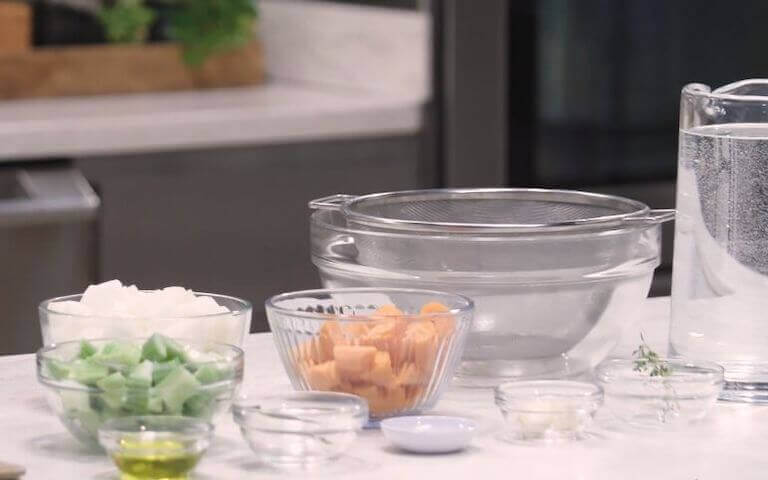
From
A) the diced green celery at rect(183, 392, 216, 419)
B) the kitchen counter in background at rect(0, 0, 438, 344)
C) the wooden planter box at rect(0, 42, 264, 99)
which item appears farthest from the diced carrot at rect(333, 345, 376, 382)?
the wooden planter box at rect(0, 42, 264, 99)

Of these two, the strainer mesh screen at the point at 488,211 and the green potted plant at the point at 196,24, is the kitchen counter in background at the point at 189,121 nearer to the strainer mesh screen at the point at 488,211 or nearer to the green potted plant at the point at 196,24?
the green potted plant at the point at 196,24

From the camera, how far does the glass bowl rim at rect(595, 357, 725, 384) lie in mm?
1136

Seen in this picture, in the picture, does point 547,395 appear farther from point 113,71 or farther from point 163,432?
point 113,71

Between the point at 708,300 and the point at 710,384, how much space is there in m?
0.09

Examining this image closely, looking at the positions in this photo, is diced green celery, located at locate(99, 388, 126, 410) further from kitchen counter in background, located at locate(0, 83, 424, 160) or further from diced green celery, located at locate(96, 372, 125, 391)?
kitchen counter in background, located at locate(0, 83, 424, 160)

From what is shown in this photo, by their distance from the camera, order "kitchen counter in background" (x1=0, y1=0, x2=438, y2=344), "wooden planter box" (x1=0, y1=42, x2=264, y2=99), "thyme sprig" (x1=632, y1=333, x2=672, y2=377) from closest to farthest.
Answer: "thyme sprig" (x1=632, y1=333, x2=672, y2=377)
"kitchen counter in background" (x1=0, y1=0, x2=438, y2=344)
"wooden planter box" (x1=0, y1=42, x2=264, y2=99)

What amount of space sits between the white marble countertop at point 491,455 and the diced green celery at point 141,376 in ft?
0.21

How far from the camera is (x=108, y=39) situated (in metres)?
3.16

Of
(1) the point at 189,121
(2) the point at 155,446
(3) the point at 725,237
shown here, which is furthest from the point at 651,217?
(1) the point at 189,121

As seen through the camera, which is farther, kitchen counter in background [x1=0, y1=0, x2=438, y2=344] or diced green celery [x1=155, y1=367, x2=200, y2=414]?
kitchen counter in background [x1=0, y1=0, x2=438, y2=344]

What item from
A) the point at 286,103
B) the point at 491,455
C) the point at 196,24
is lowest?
the point at 491,455

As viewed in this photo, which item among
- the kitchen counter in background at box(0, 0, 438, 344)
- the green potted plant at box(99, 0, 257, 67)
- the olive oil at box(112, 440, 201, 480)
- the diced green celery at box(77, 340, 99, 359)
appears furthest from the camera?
the green potted plant at box(99, 0, 257, 67)

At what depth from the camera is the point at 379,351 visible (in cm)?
109

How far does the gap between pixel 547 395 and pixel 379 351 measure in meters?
0.13
